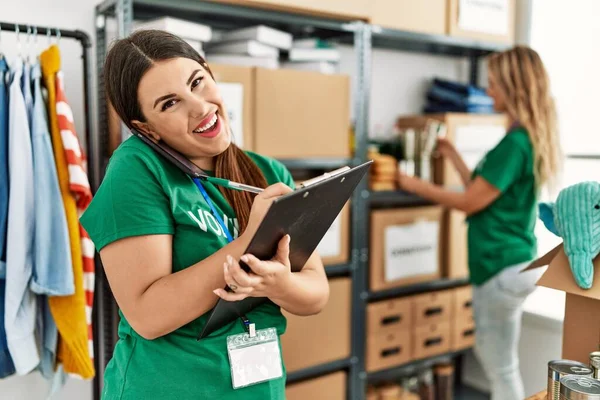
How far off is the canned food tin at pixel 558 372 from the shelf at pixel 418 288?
1.41m

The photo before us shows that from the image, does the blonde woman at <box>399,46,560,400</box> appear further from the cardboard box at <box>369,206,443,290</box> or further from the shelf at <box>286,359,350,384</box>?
the shelf at <box>286,359,350,384</box>

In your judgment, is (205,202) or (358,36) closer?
(205,202)

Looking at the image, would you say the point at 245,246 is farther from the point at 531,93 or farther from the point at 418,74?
the point at 418,74

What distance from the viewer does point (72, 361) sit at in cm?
185

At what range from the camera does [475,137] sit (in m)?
2.80

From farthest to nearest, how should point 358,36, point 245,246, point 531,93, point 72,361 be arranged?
point 358,36, point 531,93, point 72,361, point 245,246

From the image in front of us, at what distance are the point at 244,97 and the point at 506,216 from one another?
1.12 meters

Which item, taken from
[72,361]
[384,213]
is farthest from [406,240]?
[72,361]

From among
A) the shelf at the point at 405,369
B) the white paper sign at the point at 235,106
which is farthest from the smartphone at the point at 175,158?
the shelf at the point at 405,369

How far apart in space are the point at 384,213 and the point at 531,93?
30.1 inches

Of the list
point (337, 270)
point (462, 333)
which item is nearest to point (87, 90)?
point (337, 270)

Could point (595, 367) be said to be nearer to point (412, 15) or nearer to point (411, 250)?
point (411, 250)

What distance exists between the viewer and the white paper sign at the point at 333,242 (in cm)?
233

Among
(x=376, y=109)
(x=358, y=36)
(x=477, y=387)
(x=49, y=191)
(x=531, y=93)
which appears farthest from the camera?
(x=477, y=387)
